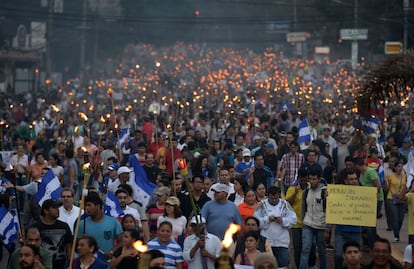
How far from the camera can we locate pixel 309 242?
12.6 meters

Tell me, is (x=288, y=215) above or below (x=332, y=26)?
below

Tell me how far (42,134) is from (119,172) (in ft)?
30.1

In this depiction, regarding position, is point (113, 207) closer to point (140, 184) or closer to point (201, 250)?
point (201, 250)

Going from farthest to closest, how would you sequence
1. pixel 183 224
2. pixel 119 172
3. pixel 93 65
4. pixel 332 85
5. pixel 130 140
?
pixel 93 65 < pixel 332 85 < pixel 130 140 < pixel 119 172 < pixel 183 224

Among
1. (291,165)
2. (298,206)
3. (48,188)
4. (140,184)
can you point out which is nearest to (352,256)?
(298,206)

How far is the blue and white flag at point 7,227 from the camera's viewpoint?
11.7 m

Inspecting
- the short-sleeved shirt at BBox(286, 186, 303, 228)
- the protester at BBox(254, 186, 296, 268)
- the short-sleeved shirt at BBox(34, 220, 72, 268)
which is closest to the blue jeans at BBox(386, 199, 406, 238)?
the short-sleeved shirt at BBox(286, 186, 303, 228)

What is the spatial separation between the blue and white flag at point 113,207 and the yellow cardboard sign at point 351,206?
2.26 m

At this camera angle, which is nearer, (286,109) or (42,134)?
(42,134)

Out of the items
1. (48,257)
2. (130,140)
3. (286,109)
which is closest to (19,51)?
(286,109)

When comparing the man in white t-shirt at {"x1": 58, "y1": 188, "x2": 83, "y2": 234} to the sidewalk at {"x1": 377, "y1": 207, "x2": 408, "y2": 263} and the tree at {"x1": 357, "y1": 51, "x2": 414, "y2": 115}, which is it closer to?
the tree at {"x1": 357, "y1": 51, "x2": 414, "y2": 115}

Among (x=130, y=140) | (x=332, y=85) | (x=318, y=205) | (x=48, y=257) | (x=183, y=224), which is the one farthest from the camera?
(x=332, y=85)

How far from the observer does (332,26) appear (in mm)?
67938

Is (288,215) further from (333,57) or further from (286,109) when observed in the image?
(333,57)
